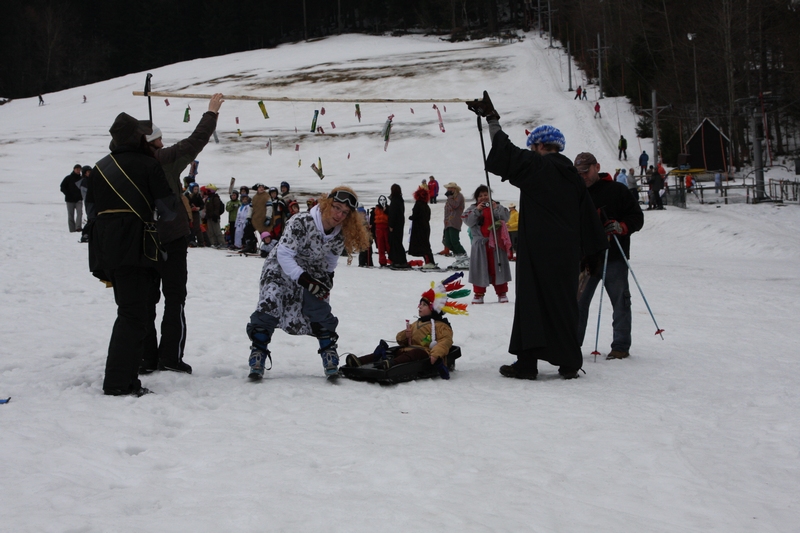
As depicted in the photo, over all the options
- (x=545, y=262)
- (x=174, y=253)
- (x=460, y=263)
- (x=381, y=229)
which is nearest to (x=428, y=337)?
(x=545, y=262)

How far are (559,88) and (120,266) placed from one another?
54798mm

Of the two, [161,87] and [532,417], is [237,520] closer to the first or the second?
[532,417]

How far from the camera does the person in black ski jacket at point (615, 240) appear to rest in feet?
24.7

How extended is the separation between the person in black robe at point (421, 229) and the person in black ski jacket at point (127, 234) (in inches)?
445

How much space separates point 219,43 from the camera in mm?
97500

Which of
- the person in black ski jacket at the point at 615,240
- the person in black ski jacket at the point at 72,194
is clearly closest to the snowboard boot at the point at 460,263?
the person in black ski jacket at the point at 615,240

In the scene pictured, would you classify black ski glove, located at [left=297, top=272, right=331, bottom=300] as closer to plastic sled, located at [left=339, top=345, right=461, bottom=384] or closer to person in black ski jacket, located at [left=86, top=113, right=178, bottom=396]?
plastic sled, located at [left=339, top=345, right=461, bottom=384]

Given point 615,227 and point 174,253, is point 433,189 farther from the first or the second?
point 174,253

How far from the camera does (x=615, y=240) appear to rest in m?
7.58

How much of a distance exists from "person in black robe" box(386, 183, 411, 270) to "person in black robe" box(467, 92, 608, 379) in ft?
33.0

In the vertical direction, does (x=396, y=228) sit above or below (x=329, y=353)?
above

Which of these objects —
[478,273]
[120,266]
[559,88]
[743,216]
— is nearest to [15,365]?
[120,266]

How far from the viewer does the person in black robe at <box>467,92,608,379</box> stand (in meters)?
6.58

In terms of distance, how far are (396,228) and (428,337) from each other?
10228 mm
